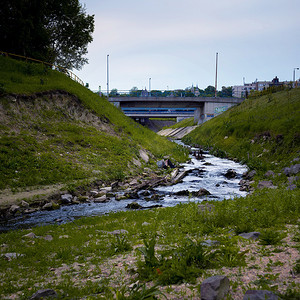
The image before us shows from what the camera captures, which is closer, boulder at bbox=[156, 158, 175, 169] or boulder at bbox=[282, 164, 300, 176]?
boulder at bbox=[282, 164, 300, 176]

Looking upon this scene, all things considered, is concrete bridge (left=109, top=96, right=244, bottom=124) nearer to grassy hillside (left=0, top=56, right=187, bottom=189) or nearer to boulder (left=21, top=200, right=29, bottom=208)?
grassy hillside (left=0, top=56, right=187, bottom=189)

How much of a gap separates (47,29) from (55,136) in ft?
102

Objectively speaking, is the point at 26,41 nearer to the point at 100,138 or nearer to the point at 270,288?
the point at 100,138

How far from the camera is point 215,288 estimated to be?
16.2 ft

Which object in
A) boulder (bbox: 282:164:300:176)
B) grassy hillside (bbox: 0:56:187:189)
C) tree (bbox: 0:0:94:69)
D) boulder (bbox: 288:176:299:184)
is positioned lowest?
boulder (bbox: 288:176:299:184)

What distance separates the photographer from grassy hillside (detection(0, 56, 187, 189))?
66.8 feet

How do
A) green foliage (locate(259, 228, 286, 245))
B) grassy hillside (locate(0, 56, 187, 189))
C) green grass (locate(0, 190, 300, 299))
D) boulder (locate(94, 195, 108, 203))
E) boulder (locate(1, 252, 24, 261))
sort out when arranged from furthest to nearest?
grassy hillside (locate(0, 56, 187, 189)) → boulder (locate(94, 195, 108, 203)) → boulder (locate(1, 252, 24, 261)) → green foliage (locate(259, 228, 286, 245)) → green grass (locate(0, 190, 300, 299))

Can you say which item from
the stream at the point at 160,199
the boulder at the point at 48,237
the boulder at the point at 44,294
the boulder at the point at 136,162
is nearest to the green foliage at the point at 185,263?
the boulder at the point at 44,294

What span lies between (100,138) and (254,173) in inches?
668

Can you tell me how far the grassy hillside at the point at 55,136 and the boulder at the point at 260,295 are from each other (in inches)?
653

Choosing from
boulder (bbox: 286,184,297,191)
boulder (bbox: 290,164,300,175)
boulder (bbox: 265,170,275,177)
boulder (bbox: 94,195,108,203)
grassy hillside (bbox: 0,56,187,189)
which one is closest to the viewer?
boulder (bbox: 286,184,297,191)

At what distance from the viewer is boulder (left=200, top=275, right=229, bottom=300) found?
16.0 feet

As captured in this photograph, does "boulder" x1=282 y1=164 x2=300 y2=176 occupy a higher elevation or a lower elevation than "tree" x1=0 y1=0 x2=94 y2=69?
lower

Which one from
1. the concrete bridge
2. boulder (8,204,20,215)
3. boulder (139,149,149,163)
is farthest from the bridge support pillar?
boulder (8,204,20,215)
